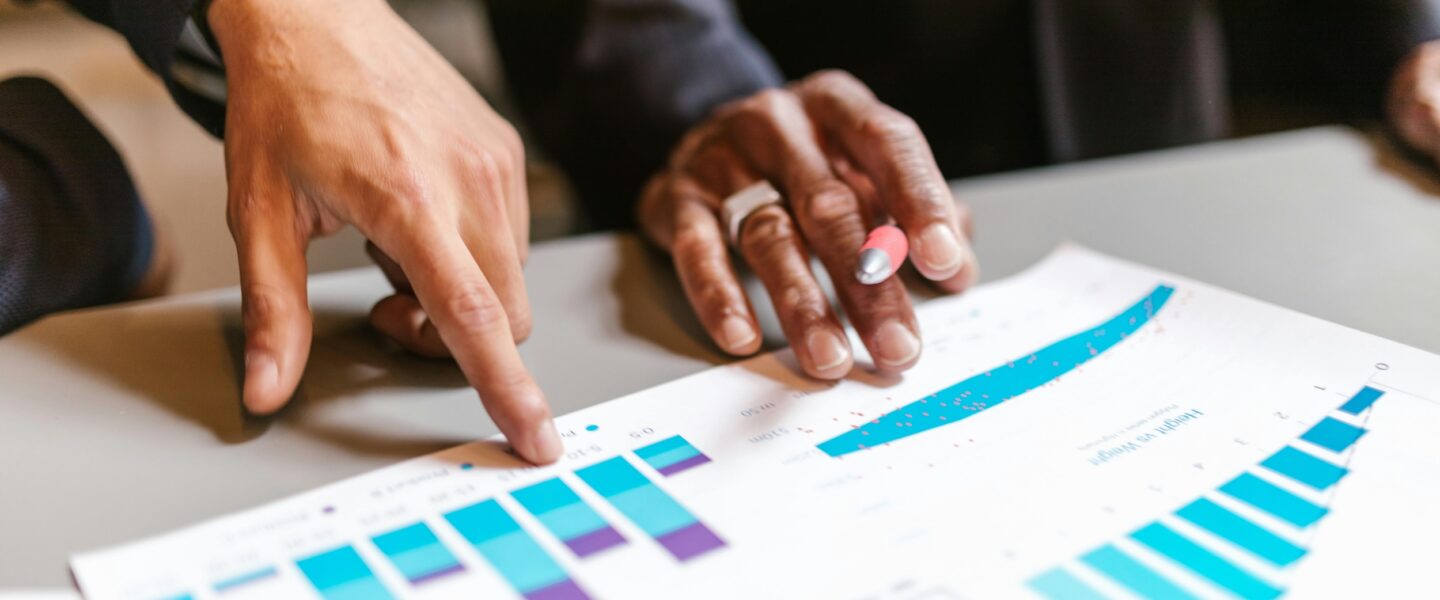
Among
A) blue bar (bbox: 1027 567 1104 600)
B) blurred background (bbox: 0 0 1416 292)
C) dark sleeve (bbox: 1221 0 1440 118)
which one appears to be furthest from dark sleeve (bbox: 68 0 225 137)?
dark sleeve (bbox: 1221 0 1440 118)

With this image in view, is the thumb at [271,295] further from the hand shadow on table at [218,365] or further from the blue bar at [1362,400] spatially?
the blue bar at [1362,400]

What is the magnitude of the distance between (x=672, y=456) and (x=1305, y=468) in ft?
0.89

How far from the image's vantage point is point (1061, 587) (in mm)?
338

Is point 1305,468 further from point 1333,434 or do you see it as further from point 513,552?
point 513,552

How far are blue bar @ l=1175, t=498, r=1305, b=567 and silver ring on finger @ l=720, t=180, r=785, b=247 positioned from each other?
0.33 m

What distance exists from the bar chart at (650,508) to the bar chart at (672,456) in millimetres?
10

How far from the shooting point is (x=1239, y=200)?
28.7 inches

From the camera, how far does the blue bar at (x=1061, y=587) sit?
33cm

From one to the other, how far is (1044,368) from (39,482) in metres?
0.48

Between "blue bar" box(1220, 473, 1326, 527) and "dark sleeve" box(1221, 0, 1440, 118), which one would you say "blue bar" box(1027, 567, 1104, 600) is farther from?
"dark sleeve" box(1221, 0, 1440, 118)

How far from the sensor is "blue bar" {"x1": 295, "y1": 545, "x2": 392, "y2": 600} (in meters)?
0.33

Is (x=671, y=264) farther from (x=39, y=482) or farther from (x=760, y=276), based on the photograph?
(x=39, y=482)

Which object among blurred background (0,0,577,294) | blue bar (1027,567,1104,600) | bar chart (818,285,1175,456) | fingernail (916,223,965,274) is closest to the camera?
blue bar (1027,567,1104,600)

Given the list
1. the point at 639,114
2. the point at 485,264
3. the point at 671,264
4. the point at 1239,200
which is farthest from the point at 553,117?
the point at 1239,200
